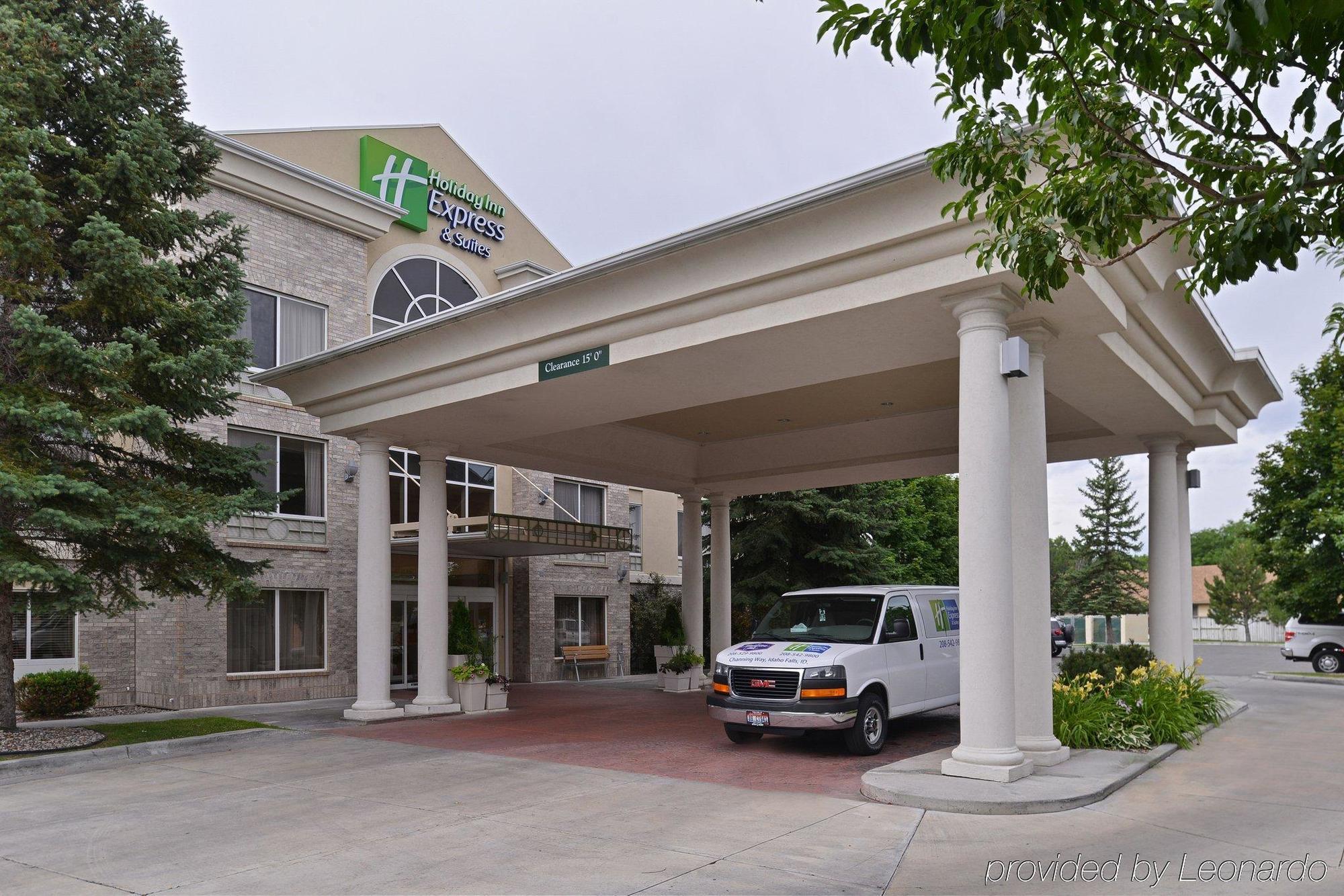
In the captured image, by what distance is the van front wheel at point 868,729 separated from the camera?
42.0ft

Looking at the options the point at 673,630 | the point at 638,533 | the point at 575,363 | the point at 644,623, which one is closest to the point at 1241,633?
the point at 638,533

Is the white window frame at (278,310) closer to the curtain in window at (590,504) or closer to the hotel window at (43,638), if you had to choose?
the hotel window at (43,638)

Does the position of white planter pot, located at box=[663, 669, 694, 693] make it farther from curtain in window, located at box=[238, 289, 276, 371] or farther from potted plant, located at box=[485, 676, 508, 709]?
curtain in window, located at box=[238, 289, 276, 371]

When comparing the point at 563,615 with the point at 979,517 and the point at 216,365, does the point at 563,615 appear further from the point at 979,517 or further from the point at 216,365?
the point at 979,517

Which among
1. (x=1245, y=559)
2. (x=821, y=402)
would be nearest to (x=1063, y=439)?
(x=821, y=402)

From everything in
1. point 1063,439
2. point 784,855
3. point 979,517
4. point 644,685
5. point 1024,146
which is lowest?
point 644,685

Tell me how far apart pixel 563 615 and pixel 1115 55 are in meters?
24.7

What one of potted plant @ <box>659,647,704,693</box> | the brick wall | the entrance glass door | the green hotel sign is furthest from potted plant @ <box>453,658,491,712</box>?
the brick wall

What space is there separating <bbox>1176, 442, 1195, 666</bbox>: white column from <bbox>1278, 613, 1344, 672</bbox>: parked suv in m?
14.7

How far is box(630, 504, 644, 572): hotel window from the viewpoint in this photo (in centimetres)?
3369

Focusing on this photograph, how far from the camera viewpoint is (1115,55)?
6.24 m

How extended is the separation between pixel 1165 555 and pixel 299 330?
17682 millimetres

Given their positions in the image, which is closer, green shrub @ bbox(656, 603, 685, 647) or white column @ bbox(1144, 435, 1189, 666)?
white column @ bbox(1144, 435, 1189, 666)

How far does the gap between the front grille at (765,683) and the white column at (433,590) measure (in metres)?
6.79
